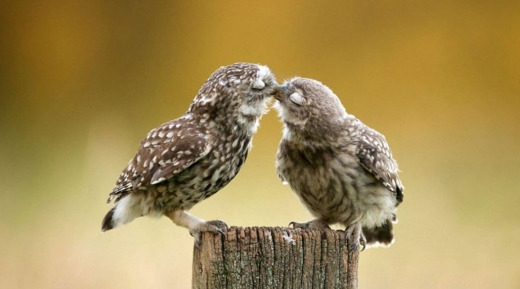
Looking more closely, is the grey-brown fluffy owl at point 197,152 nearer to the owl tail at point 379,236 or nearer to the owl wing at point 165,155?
the owl wing at point 165,155

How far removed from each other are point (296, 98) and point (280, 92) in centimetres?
10

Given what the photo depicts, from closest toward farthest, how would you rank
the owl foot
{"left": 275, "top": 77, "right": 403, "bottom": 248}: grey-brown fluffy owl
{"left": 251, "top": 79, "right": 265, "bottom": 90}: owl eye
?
1. the owl foot
2. {"left": 251, "top": 79, "right": 265, "bottom": 90}: owl eye
3. {"left": 275, "top": 77, "right": 403, "bottom": 248}: grey-brown fluffy owl

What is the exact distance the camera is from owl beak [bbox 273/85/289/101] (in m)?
5.75

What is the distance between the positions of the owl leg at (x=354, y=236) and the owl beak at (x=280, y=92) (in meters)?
0.81

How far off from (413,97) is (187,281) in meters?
2.78

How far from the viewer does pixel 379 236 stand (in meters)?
6.48

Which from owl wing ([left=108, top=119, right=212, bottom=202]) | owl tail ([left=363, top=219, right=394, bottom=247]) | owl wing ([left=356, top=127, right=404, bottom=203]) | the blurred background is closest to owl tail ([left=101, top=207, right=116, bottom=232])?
owl wing ([left=108, top=119, right=212, bottom=202])

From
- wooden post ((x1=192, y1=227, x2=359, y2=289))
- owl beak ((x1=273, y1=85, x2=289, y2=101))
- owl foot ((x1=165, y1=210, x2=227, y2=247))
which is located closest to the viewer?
wooden post ((x1=192, y1=227, x2=359, y2=289))

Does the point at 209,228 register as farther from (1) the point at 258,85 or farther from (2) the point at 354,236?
(1) the point at 258,85

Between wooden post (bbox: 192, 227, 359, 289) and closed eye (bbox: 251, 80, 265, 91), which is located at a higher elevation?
closed eye (bbox: 251, 80, 265, 91)

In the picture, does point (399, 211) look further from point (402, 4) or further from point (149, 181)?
point (149, 181)

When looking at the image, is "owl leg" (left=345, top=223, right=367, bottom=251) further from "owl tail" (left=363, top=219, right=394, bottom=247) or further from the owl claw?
"owl tail" (left=363, top=219, right=394, bottom=247)

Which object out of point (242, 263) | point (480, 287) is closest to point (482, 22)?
point (480, 287)

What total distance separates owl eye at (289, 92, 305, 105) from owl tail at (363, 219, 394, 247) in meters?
1.06
